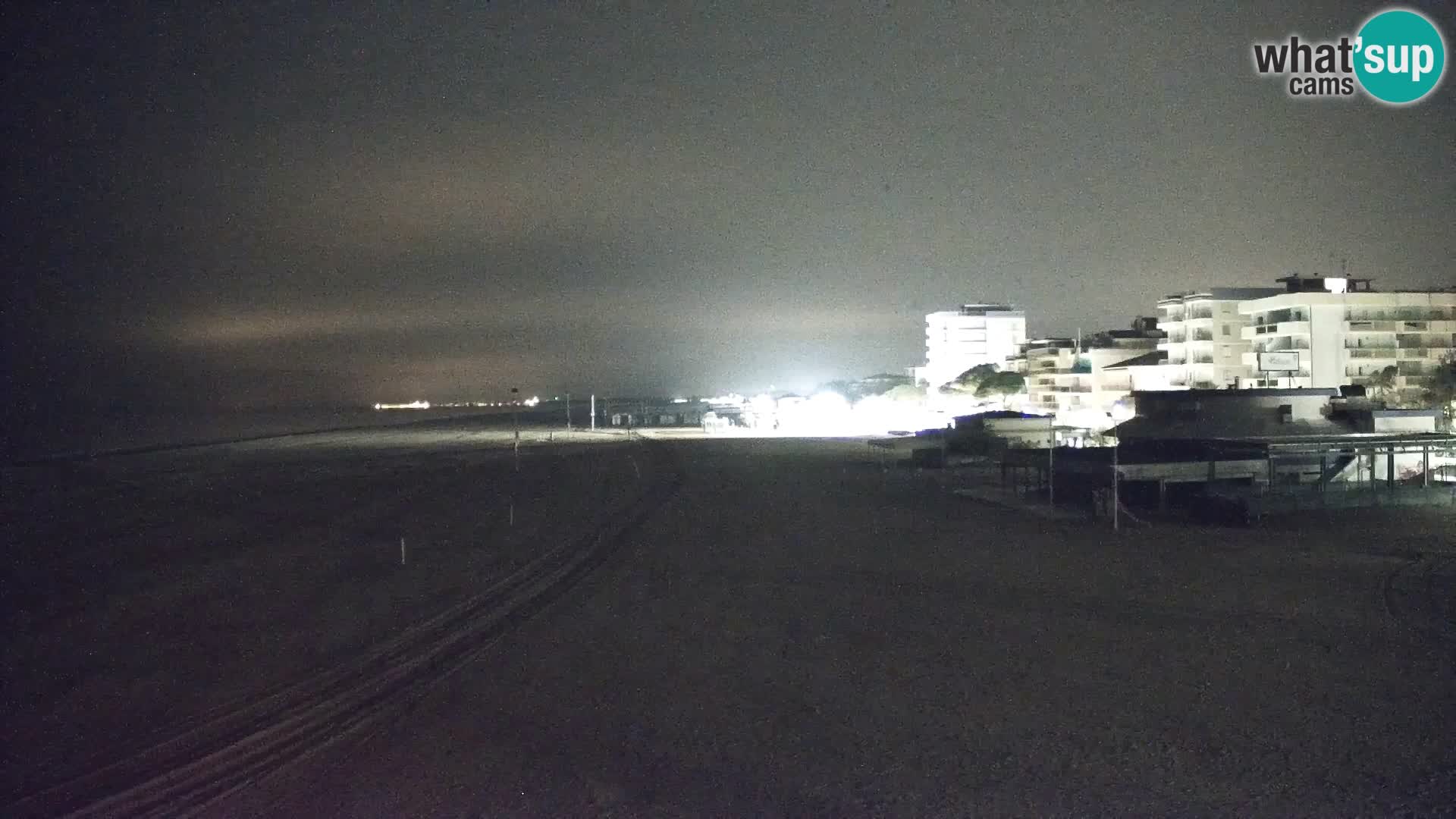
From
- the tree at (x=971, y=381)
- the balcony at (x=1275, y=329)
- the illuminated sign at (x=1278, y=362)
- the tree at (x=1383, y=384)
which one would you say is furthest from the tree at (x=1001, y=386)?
the tree at (x=1383, y=384)

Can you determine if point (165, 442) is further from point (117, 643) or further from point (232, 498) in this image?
point (117, 643)

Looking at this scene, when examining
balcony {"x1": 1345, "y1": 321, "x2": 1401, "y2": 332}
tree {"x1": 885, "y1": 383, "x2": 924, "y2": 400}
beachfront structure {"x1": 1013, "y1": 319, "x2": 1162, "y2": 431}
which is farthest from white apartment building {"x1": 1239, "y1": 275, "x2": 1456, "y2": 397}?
tree {"x1": 885, "y1": 383, "x2": 924, "y2": 400}

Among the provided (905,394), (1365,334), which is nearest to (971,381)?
(905,394)

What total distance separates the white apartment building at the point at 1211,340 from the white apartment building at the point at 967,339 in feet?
125

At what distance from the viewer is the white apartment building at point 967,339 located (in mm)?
90438

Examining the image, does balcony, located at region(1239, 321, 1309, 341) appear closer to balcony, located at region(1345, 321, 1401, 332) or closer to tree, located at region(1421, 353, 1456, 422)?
balcony, located at region(1345, 321, 1401, 332)

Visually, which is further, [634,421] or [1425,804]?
[634,421]

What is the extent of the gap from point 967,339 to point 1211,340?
41.4 meters

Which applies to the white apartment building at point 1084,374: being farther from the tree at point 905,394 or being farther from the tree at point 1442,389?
the tree at point 1442,389

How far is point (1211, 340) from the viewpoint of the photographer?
164 feet

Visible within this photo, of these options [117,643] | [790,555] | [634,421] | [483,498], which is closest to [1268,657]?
[790,555]

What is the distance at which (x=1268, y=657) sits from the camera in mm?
8492

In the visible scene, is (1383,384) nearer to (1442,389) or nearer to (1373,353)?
(1373,353)

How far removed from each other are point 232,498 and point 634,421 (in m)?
60.9
